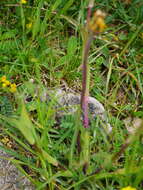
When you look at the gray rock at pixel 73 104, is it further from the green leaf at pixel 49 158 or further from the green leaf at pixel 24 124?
the green leaf at pixel 24 124

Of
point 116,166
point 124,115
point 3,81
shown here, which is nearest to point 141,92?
point 124,115

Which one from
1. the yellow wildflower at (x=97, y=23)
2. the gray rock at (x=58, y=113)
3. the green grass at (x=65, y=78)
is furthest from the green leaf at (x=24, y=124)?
the yellow wildflower at (x=97, y=23)

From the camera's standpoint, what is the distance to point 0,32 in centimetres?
214

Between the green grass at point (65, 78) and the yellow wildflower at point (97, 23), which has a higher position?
the yellow wildflower at point (97, 23)

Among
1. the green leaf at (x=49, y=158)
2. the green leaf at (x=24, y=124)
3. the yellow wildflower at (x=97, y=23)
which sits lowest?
the green leaf at (x=49, y=158)

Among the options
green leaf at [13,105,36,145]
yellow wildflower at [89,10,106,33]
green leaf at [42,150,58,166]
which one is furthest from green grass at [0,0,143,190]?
yellow wildflower at [89,10,106,33]

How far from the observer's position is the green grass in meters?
1.75

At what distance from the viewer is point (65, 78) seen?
84.7 inches

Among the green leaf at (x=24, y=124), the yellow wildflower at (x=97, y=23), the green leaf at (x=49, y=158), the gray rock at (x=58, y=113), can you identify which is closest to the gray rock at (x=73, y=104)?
the gray rock at (x=58, y=113)

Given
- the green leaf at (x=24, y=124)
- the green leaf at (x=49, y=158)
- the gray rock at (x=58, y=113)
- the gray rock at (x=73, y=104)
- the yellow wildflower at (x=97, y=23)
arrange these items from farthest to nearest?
the gray rock at (x=73, y=104), the gray rock at (x=58, y=113), the green leaf at (x=49, y=158), the green leaf at (x=24, y=124), the yellow wildflower at (x=97, y=23)

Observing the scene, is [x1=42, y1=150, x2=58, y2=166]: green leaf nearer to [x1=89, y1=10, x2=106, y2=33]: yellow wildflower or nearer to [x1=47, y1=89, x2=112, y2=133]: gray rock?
[x1=47, y1=89, x2=112, y2=133]: gray rock

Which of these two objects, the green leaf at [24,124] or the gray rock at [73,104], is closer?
the green leaf at [24,124]

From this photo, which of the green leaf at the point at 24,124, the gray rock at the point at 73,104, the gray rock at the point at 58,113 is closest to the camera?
the green leaf at the point at 24,124

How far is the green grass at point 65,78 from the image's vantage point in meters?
1.75
